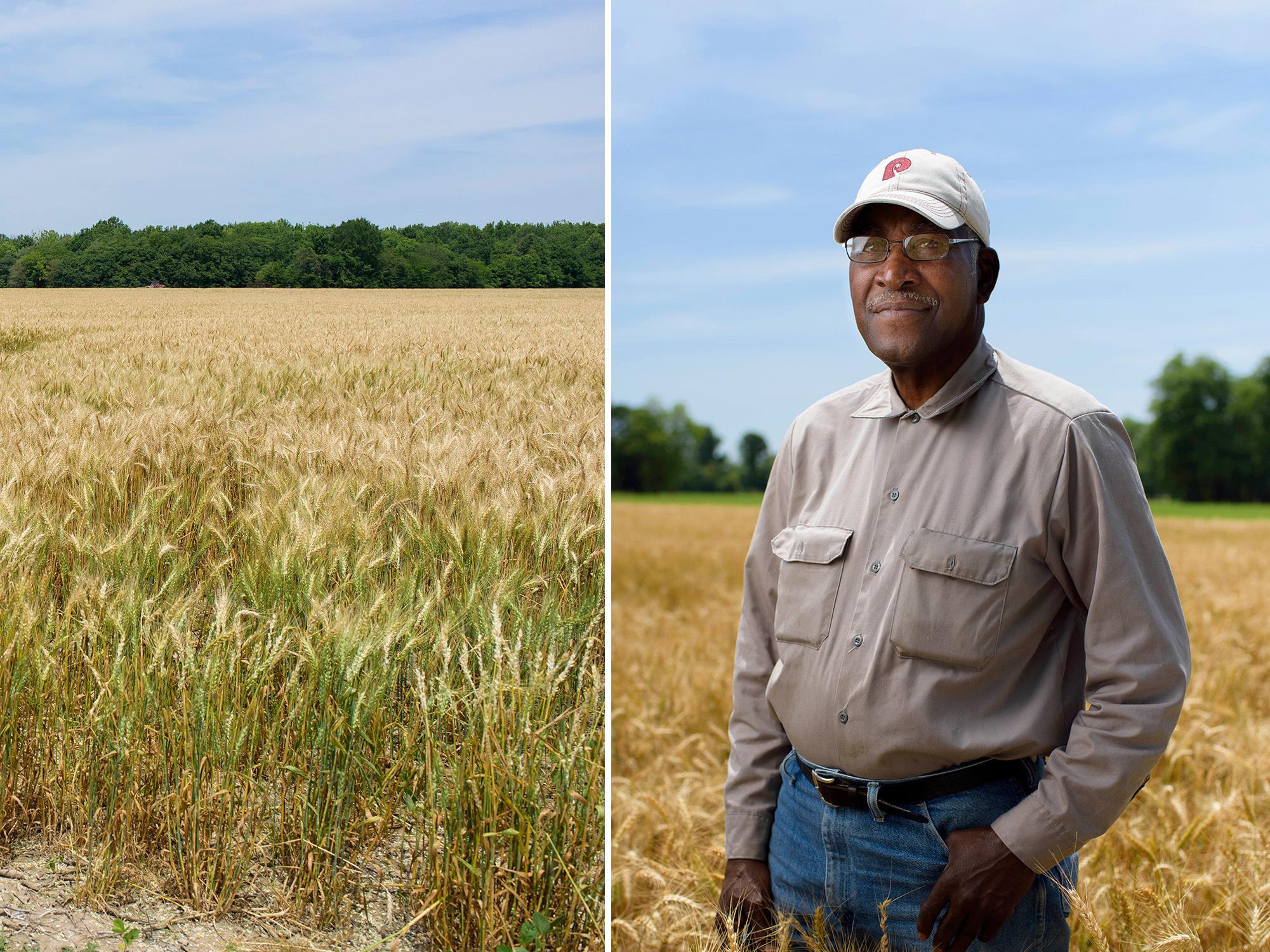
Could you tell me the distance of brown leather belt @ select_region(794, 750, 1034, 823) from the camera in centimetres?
138

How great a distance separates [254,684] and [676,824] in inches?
49.0

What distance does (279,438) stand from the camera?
3.02 m

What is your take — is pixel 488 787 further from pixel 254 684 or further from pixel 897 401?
pixel 897 401

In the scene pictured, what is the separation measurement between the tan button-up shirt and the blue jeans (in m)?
0.06

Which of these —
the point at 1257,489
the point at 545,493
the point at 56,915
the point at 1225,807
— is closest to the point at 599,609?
the point at 545,493

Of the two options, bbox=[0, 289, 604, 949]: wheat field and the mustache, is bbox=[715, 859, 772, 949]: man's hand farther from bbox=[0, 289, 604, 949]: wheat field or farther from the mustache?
the mustache

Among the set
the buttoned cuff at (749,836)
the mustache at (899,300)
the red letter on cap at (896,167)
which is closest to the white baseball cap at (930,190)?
the red letter on cap at (896,167)

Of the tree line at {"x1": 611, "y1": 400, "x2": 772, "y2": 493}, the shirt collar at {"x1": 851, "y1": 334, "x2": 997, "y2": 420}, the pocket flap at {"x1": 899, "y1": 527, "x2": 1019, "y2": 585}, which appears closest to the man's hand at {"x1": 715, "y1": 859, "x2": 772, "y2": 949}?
the pocket flap at {"x1": 899, "y1": 527, "x2": 1019, "y2": 585}

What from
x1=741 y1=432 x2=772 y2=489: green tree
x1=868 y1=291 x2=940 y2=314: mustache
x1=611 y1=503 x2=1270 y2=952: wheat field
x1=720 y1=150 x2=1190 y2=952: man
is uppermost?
x1=868 y1=291 x2=940 y2=314: mustache

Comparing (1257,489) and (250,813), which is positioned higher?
(250,813)

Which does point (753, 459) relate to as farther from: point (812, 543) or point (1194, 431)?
point (812, 543)

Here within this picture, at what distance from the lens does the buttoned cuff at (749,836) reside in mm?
1689

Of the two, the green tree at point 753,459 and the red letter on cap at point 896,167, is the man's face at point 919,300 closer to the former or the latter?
the red letter on cap at point 896,167

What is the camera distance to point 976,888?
4.40ft
